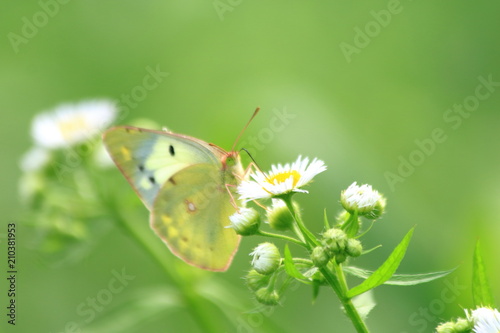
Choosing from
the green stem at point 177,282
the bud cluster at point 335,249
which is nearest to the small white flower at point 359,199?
the bud cluster at point 335,249

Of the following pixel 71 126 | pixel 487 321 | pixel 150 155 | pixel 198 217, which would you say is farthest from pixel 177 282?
pixel 487 321

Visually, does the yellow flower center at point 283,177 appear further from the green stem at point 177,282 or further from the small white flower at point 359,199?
the green stem at point 177,282

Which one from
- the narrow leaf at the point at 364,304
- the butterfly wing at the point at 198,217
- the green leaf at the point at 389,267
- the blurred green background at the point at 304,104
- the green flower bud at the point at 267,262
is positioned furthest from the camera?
the blurred green background at the point at 304,104

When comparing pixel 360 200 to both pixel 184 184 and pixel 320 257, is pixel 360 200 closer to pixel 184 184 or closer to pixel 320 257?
pixel 320 257

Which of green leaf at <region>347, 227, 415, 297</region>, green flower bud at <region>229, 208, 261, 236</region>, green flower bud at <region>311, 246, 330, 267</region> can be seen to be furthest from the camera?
green flower bud at <region>229, 208, 261, 236</region>

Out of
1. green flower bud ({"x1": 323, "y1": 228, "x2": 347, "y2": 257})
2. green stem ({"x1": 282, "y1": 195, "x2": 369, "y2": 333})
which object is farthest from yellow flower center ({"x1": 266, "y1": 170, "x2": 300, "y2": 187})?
green flower bud ({"x1": 323, "y1": 228, "x2": 347, "y2": 257})

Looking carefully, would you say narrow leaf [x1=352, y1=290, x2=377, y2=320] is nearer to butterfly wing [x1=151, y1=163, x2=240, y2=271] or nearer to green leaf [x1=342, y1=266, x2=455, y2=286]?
green leaf [x1=342, y1=266, x2=455, y2=286]

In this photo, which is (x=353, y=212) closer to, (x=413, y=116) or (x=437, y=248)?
(x=437, y=248)
